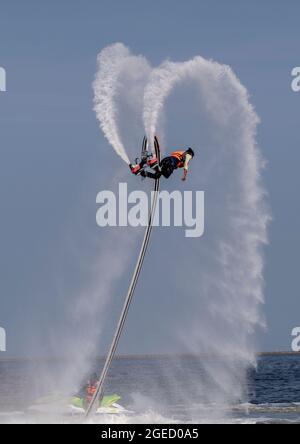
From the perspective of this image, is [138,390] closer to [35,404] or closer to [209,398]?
[209,398]

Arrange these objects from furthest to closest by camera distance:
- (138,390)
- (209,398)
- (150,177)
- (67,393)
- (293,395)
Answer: (138,390), (293,395), (209,398), (67,393), (150,177)

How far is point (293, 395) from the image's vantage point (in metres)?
118

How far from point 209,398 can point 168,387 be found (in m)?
30.3

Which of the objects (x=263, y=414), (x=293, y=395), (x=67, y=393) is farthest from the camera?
(x=293, y=395)

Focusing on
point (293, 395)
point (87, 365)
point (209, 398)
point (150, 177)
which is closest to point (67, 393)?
point (87, 365)
